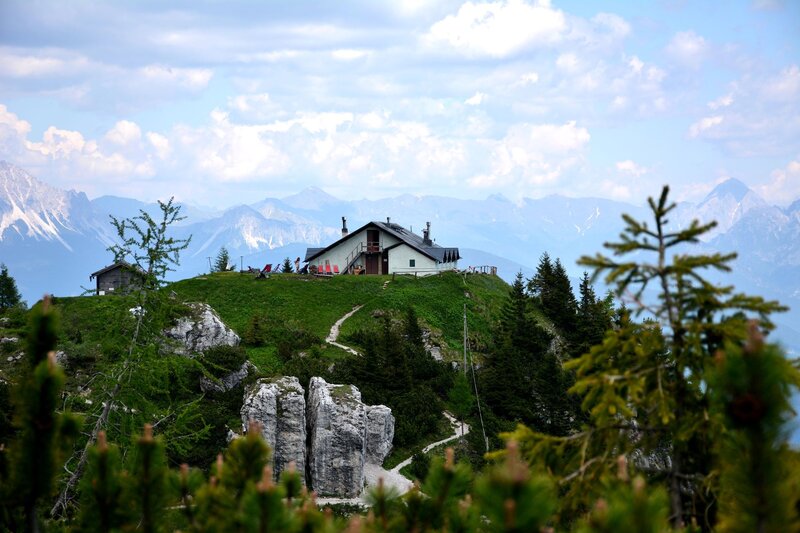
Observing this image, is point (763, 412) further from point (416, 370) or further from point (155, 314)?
point (416, 370)

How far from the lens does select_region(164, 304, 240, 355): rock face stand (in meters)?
46.1

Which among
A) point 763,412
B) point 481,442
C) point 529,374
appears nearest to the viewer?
point 763,412

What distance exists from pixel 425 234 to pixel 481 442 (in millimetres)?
46264

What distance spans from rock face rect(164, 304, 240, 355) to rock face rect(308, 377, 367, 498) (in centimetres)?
1420

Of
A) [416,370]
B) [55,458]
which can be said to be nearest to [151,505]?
[55,458]

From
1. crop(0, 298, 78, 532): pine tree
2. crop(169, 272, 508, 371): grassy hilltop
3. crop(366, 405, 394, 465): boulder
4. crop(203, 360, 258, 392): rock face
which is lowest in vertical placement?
crop(366, 405, 394, 465): boulder

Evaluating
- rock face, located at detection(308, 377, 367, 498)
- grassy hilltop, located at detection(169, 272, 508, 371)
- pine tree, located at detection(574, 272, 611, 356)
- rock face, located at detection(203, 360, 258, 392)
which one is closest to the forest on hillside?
rock face, located at detection(308, 377, 367, 498)

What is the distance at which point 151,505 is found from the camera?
6.73 meters

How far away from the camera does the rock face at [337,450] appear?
33.3 metres

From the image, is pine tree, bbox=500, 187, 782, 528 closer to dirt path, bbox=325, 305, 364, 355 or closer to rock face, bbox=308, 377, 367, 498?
rock face, bbox=308, 377, 367, 498

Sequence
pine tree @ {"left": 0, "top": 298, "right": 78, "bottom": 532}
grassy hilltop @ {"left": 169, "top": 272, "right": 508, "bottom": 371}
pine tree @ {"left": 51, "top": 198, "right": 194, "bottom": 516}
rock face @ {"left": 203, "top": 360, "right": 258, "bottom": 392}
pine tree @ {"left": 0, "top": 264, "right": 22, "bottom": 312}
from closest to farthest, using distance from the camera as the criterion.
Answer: pine tree @ {"left": 0, "top": 298, "right": 78, "bottom": 532}
pine tree @ {"left": 51, "top": 198, "right": 194, "bottom": 516}
rock face @ {"left": 203, "top": 360, "right": 258, "bottom": 392}
grassy hilltop @ {"left": 169, "top": 272, "right": 508, "bottom": 371}
pine tree @ {"left": 0, "top": 264, "right": 22, "bottom": 312}

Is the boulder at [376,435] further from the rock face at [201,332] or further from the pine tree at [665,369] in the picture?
the pine tree at [665,369]

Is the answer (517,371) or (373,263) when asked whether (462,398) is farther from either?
(373,263)

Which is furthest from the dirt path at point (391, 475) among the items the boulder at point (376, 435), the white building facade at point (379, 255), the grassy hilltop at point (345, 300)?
the white building facade at point (379, 255)
